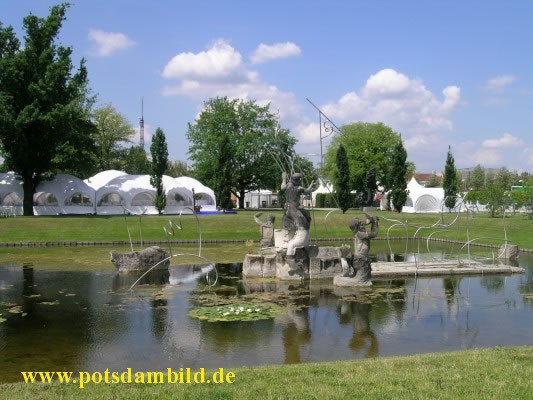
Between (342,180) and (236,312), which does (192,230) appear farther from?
(236,312)

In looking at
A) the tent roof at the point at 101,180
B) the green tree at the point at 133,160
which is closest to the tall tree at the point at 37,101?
the tent roof at the point at 101,180

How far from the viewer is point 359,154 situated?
7306cm

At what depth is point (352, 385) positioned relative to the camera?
6.52 meters

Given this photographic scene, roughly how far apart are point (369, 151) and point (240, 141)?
20.0 m

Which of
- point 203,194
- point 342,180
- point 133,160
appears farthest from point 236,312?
point 133,160

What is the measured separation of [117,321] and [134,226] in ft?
83.9

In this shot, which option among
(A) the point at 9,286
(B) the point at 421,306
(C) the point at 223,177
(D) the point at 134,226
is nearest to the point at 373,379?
(B) the point at 421,306

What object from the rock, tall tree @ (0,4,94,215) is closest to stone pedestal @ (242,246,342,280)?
the rock

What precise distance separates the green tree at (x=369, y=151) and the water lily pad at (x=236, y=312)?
58.4m

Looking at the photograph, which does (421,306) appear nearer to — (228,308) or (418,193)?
(228,308)

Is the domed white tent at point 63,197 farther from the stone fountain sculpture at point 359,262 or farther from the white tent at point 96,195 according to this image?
the stone fountain sculpture at point 359,262

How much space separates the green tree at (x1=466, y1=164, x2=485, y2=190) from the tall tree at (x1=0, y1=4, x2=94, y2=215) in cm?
7017

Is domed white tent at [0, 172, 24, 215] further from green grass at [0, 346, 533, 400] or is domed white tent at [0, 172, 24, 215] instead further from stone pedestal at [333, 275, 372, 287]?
green grass at [0, 346, 533, 400]

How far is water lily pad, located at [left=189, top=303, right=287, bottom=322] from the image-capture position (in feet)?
39.0
